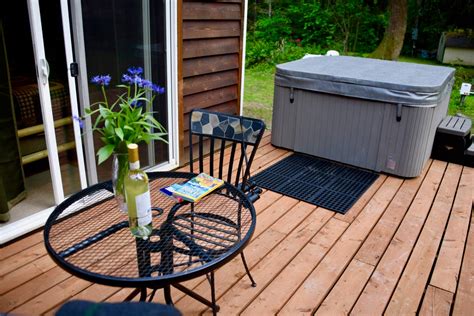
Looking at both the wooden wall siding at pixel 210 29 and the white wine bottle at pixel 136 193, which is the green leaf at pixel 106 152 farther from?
the wooden wall siding at pixel 210 29

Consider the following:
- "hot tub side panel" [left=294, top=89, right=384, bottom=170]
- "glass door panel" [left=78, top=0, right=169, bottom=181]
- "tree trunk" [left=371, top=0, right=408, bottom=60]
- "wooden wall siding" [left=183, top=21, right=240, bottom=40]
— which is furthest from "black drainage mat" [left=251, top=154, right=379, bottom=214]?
"tree trunk" [left=371, top=0, right=408, bottom=60]

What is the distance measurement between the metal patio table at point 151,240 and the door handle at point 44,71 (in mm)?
798

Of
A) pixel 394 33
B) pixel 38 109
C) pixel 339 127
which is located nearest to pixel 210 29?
pixel 339 127

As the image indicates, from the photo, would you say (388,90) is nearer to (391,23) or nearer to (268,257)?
(268,257)

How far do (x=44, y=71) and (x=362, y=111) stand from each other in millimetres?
2509

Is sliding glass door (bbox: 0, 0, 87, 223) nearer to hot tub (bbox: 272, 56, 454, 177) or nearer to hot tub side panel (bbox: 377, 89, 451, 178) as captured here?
hot tub (bbox: 272, 56, 454, 177)

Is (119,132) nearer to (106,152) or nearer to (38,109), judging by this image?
(106,152)

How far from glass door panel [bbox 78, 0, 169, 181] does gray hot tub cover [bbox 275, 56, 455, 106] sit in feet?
4.35

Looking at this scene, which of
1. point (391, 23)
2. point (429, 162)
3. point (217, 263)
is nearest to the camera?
point (217, 263)

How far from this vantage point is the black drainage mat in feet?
10.1

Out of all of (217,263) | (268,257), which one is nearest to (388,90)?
(268,257)

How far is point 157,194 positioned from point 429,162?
3.01 meters

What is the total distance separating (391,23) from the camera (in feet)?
28.6

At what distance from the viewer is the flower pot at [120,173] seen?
1.37 metres
